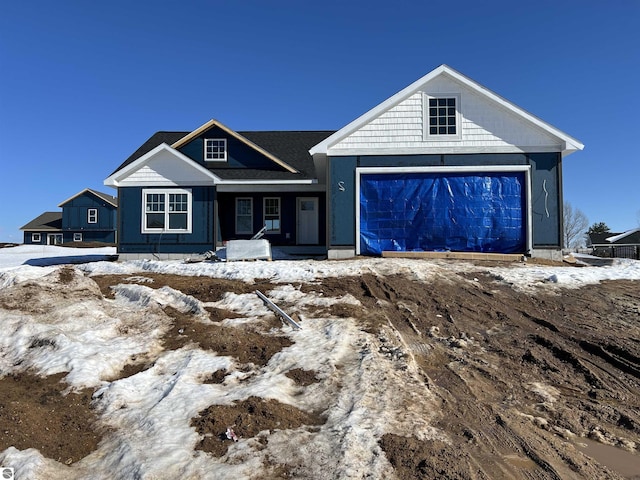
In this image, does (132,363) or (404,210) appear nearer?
(132,363)

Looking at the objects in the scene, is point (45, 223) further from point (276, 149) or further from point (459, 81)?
point (459, 81)

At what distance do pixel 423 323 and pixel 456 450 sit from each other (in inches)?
132

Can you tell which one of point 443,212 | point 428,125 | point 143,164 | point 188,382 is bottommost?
point 188,382

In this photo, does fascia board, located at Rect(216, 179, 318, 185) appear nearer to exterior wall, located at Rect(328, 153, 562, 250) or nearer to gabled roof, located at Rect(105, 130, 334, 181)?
gabled roof, located at Rect(105, 130, 334, 181)

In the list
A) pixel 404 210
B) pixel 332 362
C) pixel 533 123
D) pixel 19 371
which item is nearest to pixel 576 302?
pixel 332 362

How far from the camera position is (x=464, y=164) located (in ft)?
42.4

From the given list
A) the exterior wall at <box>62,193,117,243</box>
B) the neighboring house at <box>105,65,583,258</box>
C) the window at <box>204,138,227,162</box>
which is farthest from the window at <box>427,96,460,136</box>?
the exterior wall at <box>62,193,117,243</box>

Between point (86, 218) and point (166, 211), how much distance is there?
107 feet

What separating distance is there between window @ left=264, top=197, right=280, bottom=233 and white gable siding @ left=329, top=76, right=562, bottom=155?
4704mm

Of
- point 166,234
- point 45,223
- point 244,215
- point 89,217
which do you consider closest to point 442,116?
point 244,215

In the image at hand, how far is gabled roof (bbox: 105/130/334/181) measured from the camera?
16.4 meters

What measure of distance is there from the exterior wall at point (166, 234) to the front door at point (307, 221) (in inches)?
144

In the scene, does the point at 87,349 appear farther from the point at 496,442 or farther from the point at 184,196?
the point at 184,196

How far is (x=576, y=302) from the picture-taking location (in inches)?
295
